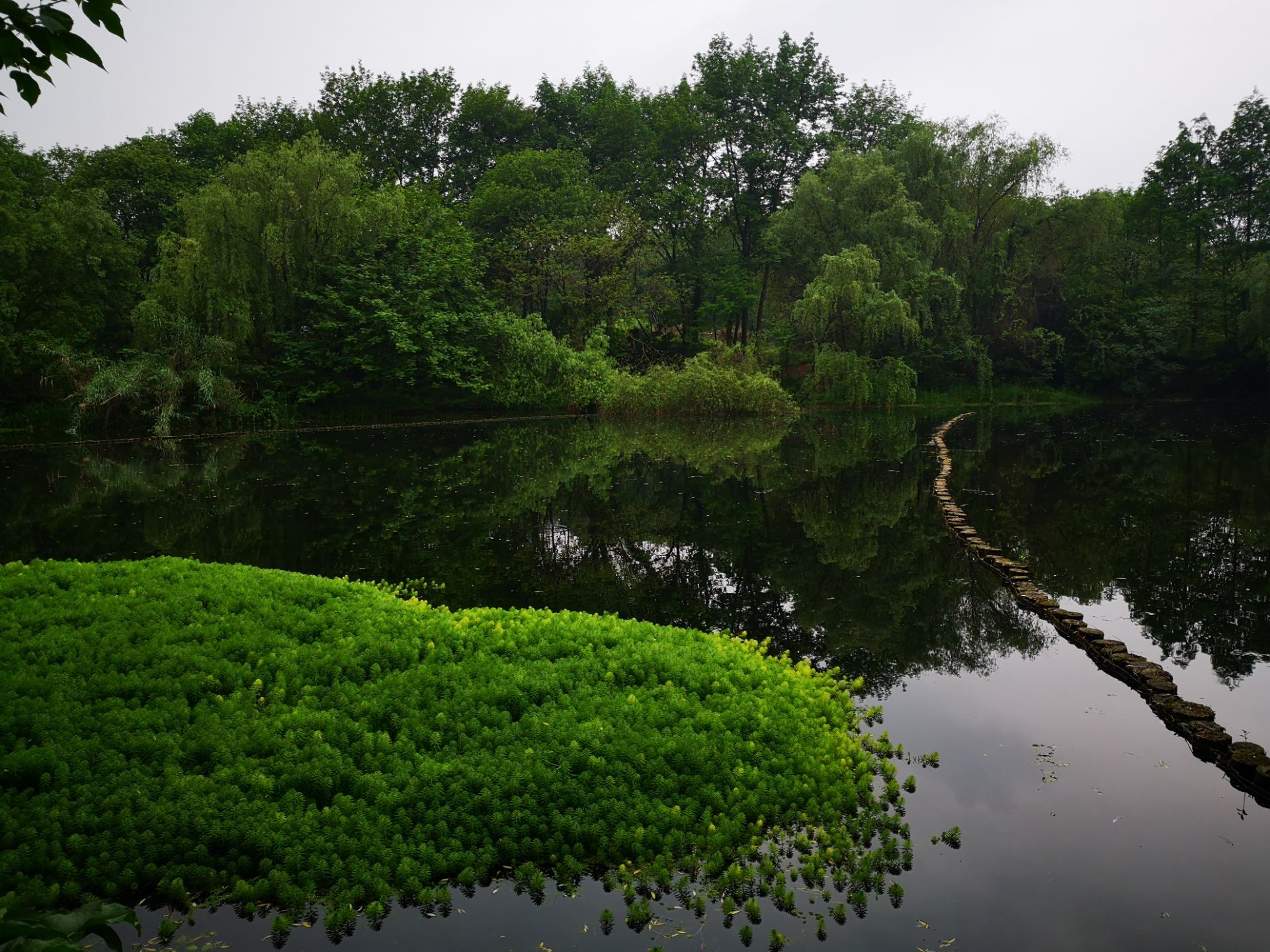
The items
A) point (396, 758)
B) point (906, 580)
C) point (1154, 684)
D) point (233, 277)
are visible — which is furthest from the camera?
point (233, 277)

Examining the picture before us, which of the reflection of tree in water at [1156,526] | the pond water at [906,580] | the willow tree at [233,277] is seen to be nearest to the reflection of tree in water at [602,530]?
the pond water at [906,580]

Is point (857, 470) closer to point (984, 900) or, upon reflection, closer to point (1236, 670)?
point (1236, 670)

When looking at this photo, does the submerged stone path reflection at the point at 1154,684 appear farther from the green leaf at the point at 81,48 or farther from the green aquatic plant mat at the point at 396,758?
the green leaf at the point at 81,48

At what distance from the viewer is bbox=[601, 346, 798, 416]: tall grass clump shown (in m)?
32.8

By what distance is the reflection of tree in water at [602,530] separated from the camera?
860 centimetres

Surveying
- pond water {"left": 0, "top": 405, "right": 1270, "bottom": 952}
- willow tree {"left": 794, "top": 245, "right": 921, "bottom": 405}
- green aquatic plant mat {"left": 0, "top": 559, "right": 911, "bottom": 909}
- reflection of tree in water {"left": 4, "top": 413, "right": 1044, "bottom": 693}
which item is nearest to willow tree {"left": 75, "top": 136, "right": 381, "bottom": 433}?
pond water {"left": 0, "top": 405, "right": 1270, "bottom": 952}

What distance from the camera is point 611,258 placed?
37531 mm

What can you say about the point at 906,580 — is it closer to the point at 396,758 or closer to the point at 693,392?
the point at 396,758

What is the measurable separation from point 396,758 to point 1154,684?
610cm

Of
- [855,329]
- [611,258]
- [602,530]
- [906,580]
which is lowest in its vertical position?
[906,580]

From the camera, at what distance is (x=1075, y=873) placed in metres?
4.42

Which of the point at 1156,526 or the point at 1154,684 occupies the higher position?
the point at 1156,526

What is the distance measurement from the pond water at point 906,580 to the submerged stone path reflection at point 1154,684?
165mm

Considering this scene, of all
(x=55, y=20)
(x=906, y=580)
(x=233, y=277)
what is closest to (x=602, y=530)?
(x=906, y=580)
